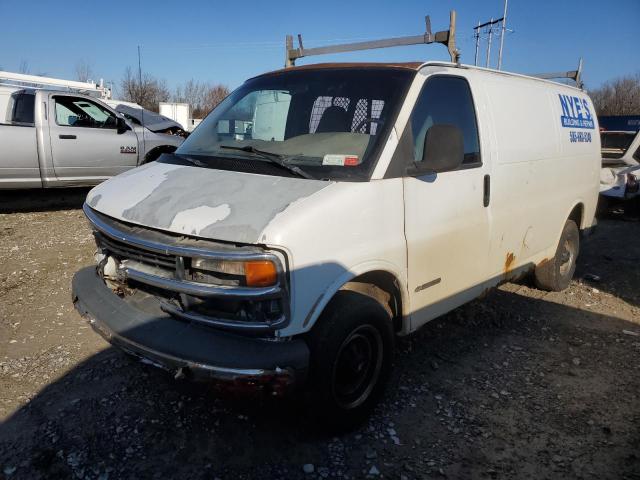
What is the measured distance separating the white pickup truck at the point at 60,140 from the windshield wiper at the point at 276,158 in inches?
247

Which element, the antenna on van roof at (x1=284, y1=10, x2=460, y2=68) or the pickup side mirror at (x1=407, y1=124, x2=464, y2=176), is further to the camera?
the antenna on van roof at (x1=284, y1=10, x2=460, y2=68)

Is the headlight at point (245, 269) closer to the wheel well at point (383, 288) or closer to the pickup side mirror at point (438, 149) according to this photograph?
the wheel well at point (383, 288)

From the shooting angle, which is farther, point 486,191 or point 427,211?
point 486,191

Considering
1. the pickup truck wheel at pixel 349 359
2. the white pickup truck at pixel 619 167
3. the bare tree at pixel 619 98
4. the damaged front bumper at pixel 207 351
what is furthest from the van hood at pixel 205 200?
the bare tree at pixel 619 98

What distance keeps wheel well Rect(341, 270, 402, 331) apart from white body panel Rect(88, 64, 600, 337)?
5 cm

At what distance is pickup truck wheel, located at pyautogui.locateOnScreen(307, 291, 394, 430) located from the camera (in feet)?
8.49

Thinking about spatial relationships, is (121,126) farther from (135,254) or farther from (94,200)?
(135,254)

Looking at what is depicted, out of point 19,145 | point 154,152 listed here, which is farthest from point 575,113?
point 19,145

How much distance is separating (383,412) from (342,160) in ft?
5.38

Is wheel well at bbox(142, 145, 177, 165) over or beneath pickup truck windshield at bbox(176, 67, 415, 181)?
beneath

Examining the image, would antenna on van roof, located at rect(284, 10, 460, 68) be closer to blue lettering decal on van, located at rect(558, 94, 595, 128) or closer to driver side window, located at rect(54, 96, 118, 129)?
blue lettering decal on van, located at rect(558, 94, 595, 128)

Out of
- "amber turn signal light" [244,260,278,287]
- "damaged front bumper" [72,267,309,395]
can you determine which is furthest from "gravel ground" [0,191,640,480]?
"amber turn signal light" [244,260,278,287]

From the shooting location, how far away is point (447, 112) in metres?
3.47

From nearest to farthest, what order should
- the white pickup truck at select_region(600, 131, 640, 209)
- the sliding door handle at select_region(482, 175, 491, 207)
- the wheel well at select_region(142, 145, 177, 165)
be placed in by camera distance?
1. the sliding door handle at select_region(482, 175, 491, 207)
2. the white pickup truck at select_region(600, 131, 640, 209)
3. the wheel well at select_region(142, 145, 177, 165)
